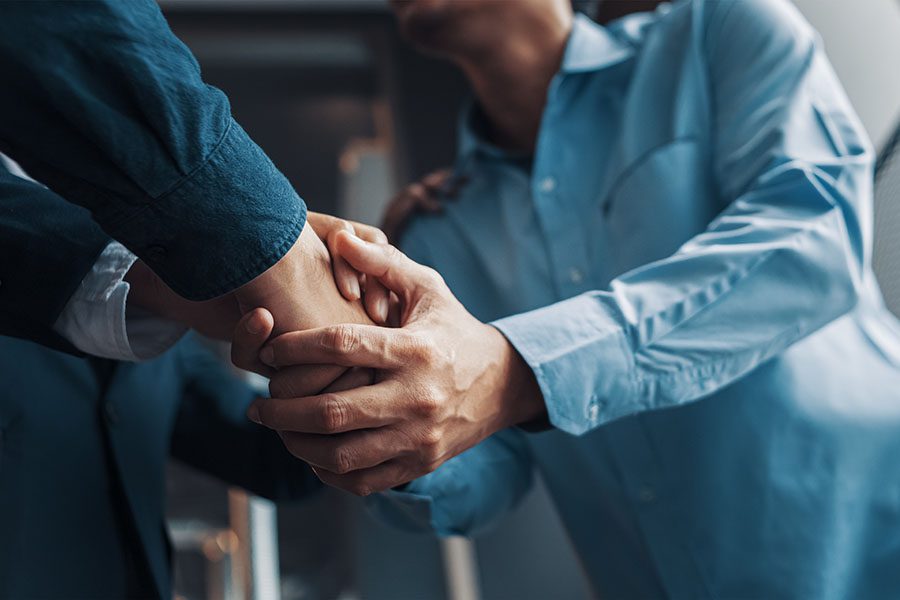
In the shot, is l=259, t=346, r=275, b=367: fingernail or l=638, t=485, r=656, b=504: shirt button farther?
l=638, t=485, r=656, b=504: shirt button

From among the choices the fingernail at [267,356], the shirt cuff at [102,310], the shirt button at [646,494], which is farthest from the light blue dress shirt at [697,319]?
the shirt cuff at [102,310]

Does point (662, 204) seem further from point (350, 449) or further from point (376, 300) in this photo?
point (350, 449)

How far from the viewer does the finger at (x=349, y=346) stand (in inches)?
27.4

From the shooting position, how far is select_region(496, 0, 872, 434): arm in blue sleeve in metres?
0.80

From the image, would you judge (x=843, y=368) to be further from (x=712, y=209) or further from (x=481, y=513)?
(x=481, y=513)

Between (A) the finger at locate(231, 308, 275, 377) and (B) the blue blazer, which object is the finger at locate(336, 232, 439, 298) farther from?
(B) the blue blazer

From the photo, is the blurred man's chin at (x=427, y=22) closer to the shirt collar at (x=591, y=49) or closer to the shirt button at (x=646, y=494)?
the shirt collar at (x=591, y=49)

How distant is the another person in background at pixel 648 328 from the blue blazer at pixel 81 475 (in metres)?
0.24

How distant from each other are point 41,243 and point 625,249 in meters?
0.63

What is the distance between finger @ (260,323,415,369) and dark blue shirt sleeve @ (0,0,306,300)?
0.07 m

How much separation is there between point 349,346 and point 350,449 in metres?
0.08

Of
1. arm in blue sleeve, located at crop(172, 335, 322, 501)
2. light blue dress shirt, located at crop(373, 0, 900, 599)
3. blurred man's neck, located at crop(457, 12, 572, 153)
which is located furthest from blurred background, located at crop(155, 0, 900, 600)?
arm in blue sleeve, located at crop(172, 335, 322, 501)

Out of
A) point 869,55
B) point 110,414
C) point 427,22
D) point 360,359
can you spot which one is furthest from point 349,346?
point 869,55

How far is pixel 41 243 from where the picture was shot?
73 cm
